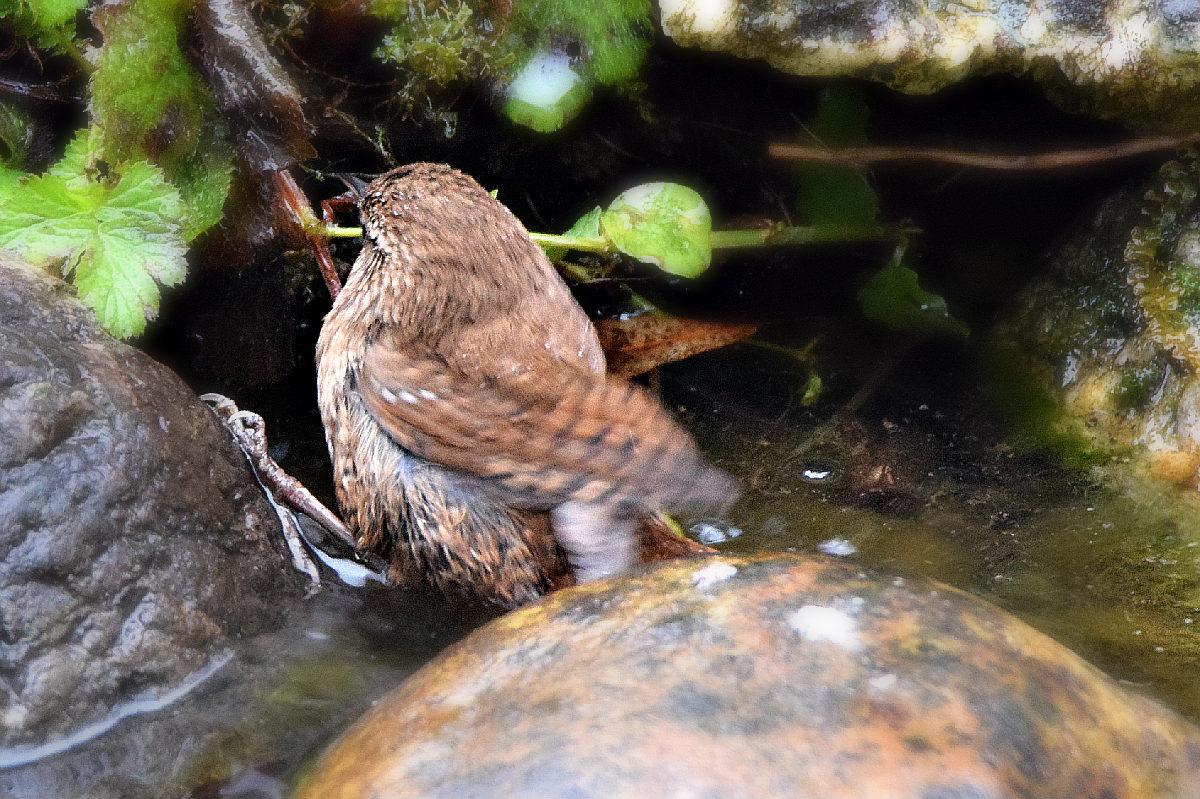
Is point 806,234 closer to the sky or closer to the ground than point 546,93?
closer to the ground

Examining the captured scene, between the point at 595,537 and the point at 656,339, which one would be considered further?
the point at 656,339

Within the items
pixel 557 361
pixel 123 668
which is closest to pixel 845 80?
pixel 557 361

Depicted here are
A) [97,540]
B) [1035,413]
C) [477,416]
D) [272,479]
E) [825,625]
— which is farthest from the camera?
[1035,413]

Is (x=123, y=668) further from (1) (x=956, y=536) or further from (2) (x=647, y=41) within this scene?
(2) (x=647, y=41)

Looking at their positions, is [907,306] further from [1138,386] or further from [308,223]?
[308,223]

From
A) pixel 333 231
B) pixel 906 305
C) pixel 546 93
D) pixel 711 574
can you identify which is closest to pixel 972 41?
pixel 906 305

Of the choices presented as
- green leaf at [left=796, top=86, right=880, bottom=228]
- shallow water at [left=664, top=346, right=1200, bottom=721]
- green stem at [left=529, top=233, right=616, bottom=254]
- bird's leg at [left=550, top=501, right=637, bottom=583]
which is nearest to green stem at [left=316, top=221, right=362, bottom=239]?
green stem at [left=529, top=233, right=616, bottom=254]

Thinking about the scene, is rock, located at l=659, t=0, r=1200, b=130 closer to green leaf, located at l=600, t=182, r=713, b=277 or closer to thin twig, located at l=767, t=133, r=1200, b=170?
thin twig, located at l=767, t=133, r=1200, b=170
